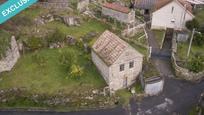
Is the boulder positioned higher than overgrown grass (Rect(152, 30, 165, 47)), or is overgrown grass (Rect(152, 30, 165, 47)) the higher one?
the boulder

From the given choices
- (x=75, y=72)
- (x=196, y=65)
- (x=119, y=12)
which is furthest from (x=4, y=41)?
(x=196, y=65)

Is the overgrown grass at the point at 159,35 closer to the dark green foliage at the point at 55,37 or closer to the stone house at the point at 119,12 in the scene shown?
the stone house at the point at 119,12

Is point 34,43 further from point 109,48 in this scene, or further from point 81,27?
point 109,48

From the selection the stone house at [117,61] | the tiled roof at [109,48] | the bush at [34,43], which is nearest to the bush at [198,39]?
the stone house at [117,61]

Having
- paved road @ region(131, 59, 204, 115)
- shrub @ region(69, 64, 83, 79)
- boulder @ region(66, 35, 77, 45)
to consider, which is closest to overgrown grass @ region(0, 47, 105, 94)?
shrub @ region(69, 64, 83, 79)

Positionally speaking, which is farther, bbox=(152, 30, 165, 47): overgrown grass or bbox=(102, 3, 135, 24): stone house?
bbox=(102, 3, 135, 24): stone house

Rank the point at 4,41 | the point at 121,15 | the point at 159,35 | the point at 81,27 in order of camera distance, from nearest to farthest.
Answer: the point at 4,41, the point at 81,27, the point at 159,35, the point at 121,15

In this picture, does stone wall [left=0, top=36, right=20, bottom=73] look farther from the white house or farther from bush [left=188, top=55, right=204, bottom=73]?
bush [left=188, top=55, right=204, bottom=73]
